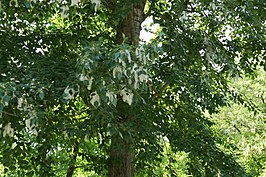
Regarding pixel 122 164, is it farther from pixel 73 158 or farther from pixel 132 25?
pixel 73 158

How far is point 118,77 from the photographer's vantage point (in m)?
2.50

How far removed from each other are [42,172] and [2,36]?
1082mm

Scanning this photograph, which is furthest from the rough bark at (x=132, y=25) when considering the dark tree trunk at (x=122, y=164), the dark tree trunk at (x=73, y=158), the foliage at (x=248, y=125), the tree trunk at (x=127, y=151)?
the foliage at (x=248, y=125)

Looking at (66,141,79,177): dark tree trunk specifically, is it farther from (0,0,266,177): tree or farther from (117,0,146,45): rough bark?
(117,0,146,45): rough bark

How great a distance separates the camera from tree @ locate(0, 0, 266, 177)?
2.62 meters

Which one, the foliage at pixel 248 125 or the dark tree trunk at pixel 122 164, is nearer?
the dark tree trunk at pixel 122 164

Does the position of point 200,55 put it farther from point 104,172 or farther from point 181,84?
point 104,172

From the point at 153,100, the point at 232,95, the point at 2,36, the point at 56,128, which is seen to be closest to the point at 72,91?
the point at 56,128

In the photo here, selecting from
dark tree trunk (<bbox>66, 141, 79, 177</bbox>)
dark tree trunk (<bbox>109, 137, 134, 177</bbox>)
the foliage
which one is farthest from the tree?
the foliage

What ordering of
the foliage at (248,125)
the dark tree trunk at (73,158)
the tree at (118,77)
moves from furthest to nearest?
the foliage at (248,125) → the dark tree trunk at (73,158) → the tree at (118,77)

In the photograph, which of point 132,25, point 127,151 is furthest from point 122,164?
point 132,25

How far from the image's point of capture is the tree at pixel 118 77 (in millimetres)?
2621

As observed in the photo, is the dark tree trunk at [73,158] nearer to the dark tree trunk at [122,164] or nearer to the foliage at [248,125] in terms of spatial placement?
the dark tree trunk at [122,164]

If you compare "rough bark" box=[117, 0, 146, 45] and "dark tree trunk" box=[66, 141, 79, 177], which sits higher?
"rough bark" box=[117, 0, 146, 45]
